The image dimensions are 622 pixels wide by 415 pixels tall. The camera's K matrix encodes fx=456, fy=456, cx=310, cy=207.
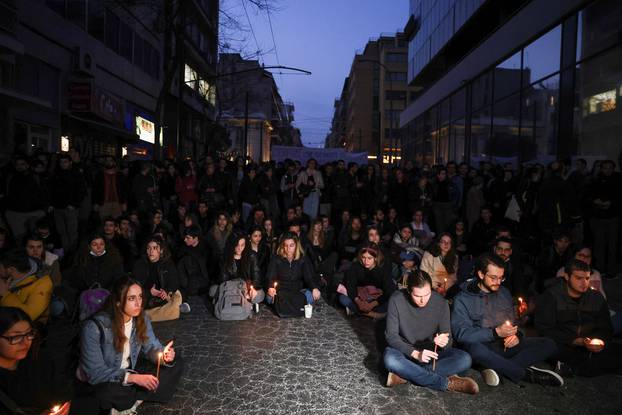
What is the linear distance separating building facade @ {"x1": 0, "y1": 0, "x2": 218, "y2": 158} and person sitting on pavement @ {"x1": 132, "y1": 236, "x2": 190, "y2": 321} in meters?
4.87

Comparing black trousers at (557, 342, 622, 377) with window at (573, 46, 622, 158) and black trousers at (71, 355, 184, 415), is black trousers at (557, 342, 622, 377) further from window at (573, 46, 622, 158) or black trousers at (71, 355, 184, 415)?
window at (573, 46, 622, 158)

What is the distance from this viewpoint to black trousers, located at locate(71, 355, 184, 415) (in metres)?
3.53

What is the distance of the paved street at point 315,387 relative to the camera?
4.15 metres

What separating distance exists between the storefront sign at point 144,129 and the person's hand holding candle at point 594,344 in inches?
897

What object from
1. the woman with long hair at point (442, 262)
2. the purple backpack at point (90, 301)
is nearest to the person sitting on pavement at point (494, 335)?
Answer: the woman with long hair at point (442, 262)

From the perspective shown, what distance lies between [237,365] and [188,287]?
3306 millimetres

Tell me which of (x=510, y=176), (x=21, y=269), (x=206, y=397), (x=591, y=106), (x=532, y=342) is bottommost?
(x=206, y=397)

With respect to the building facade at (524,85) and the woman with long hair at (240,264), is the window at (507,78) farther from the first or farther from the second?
the woman with long hair at (240,264)

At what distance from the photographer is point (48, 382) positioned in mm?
2963

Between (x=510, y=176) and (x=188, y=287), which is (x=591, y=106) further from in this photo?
(x=188, y=287)

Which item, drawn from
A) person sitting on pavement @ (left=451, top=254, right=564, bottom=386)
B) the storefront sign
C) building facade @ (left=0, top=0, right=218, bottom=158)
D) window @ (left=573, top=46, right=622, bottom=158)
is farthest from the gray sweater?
the storefront sign

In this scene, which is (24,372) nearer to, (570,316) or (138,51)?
(570,316)

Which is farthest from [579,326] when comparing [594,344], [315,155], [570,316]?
[315,155]

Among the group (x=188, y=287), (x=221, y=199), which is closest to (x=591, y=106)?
(x=221, y=199)
